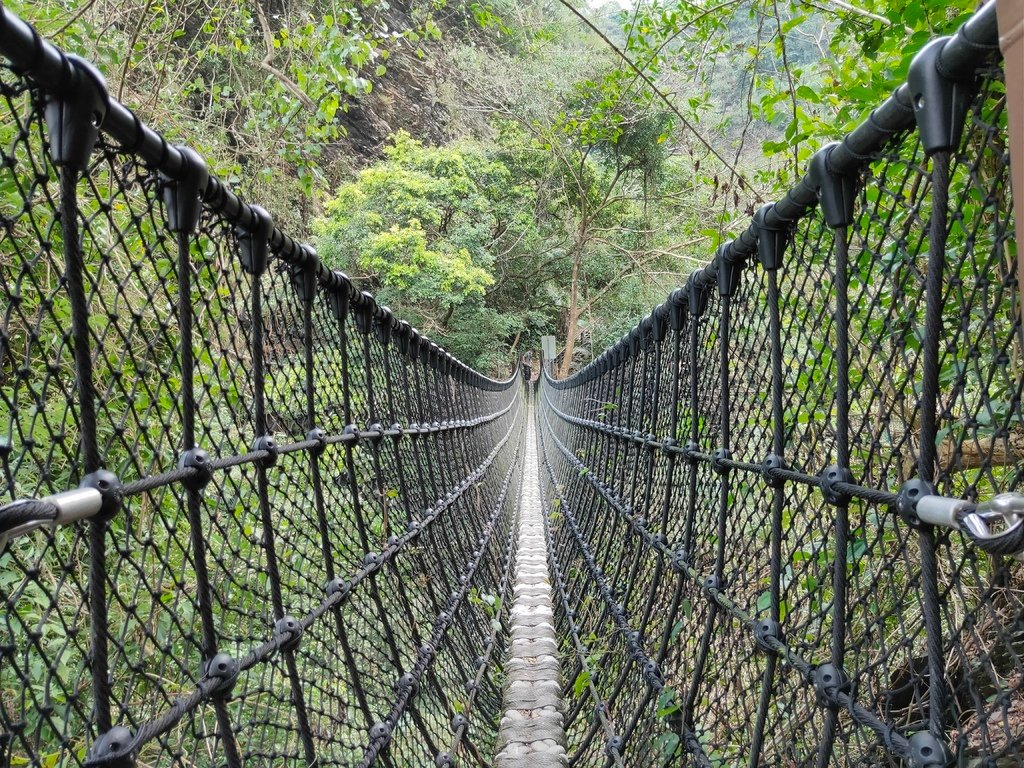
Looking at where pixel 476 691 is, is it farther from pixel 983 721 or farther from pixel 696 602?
pixel 983 721

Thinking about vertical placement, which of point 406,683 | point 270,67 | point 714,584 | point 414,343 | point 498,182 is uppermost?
point 498,182

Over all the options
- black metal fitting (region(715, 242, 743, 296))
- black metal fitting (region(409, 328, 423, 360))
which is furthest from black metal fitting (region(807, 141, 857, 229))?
black metal fitting (region(409, 328, 423, 360))

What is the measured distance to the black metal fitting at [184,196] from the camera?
810mm

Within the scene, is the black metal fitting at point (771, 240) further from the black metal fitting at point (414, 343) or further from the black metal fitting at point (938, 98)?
the black metal fitting at point (414, 343)

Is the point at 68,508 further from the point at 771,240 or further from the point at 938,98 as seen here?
the point at 771,240

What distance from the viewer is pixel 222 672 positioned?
2.62ft

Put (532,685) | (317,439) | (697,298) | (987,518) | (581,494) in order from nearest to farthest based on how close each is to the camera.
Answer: (987,518), (317,439), (697,298), (532,685), (581,494)

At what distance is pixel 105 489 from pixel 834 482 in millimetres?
699

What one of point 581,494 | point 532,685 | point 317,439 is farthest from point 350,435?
point 581,494

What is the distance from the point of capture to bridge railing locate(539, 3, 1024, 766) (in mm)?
623

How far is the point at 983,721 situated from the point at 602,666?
6.17 ft

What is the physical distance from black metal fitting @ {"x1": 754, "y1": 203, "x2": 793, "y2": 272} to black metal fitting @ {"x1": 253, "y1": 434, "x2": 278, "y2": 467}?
0.71 m

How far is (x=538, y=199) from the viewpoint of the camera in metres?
17.2

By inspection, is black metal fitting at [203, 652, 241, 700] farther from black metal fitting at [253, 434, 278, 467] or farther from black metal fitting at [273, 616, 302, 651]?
black metal fitting at [253, 434, 278, 467]
